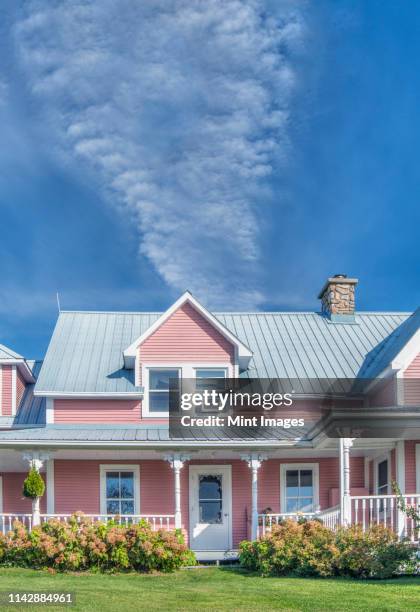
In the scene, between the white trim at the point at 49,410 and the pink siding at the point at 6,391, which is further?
the pink siding at the point at 6,391

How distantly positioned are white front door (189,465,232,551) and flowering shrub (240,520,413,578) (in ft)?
16.8

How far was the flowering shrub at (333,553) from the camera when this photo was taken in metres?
14.8

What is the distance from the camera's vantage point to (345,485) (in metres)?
17.4

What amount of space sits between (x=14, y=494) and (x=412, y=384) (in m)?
10.6

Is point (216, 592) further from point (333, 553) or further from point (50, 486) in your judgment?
point (50, 486)

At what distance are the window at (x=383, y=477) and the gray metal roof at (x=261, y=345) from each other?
2.60 meters

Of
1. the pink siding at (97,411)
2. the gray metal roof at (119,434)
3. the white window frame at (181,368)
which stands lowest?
the gray metal roof at (119,434)

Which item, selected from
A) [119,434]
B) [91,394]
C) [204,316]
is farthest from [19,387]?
[204,316]

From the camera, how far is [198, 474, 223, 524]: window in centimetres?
2138

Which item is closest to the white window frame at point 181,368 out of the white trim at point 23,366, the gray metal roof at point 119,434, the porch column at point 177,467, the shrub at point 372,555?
the gray metal roof at point 119,434

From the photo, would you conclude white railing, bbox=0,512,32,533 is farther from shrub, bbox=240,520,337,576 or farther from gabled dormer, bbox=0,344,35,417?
shrub, bbox=240,520,337,576

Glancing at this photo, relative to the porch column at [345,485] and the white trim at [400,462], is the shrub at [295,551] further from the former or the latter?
the white trim at [400,462]

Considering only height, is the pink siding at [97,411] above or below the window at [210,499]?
above

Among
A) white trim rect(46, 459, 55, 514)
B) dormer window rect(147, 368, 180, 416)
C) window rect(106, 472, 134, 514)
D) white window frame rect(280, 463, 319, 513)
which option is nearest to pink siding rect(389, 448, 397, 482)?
white window frame rect(280, 463, 319, 513)
